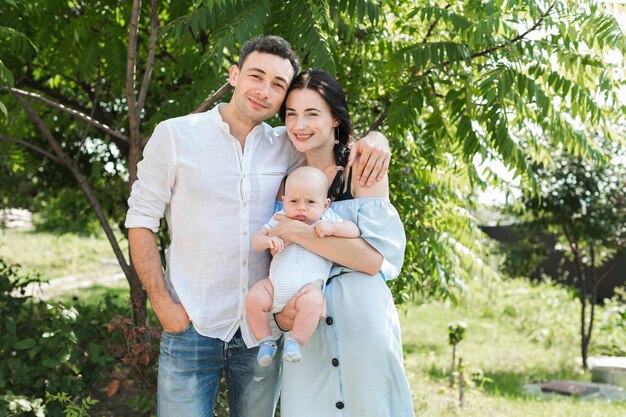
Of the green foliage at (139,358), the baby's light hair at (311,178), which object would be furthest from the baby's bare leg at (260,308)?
the green foliage at (139,358)

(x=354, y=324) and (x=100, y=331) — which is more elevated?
(x=354, y=324)

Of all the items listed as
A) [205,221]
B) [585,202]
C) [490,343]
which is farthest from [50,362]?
[490,343]

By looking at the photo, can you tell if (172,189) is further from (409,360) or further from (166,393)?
(409,360)

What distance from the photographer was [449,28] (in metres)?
4.41

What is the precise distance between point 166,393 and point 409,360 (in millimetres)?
6184

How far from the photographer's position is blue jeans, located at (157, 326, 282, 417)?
2.79m

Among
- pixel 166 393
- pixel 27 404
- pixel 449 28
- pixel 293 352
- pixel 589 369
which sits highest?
pixel 449 28

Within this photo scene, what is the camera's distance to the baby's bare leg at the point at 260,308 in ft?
8.71

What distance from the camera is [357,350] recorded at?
2.62 metres

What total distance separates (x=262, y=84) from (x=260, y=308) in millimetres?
860

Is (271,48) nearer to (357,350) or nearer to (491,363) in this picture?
(357,350)

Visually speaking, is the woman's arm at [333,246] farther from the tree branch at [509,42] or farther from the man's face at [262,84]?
the tree branch at [509,42]

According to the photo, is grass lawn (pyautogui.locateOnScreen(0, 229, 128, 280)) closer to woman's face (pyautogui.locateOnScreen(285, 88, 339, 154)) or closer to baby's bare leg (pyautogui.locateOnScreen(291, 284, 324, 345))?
woman's face (pyautogui.locateOnScreen(285, 88, 339, 154))

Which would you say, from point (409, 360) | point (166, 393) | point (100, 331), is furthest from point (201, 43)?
point (409, 360)
